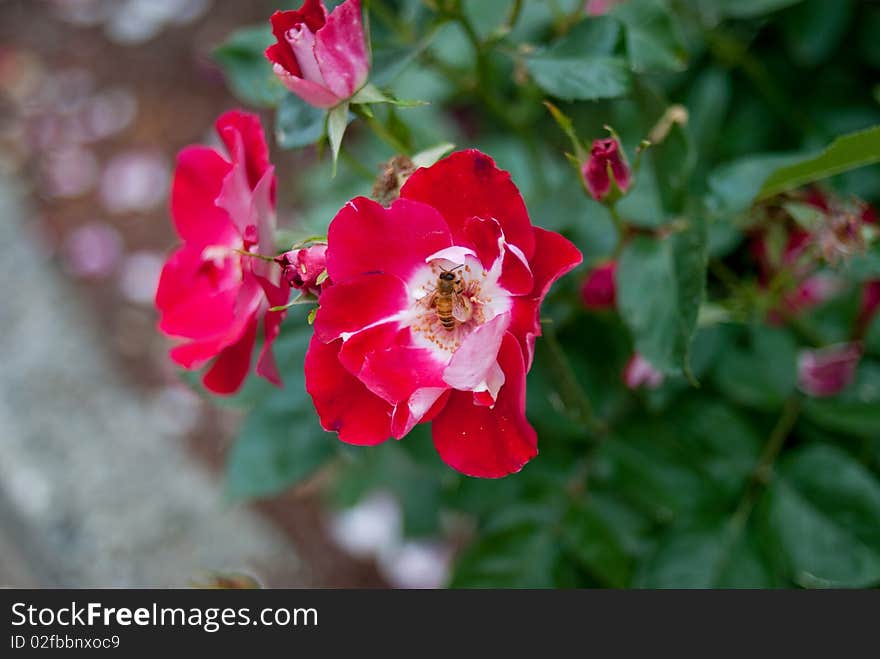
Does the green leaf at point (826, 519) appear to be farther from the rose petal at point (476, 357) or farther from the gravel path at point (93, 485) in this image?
the gravel path at point (93, 485)

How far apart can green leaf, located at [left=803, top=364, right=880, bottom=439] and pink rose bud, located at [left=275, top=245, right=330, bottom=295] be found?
64 cm

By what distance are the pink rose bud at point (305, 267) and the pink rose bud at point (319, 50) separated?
0.45 ft

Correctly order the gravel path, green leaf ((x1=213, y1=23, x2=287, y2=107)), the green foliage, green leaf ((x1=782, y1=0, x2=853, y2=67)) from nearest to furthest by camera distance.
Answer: the green foliage, green leaf ((x1=213, y1=23, x2=287, y2=107)), green leaf ((x1=782, y1=0, x2=853, y2=67)), the gravel path

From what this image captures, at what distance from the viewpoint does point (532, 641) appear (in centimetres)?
85

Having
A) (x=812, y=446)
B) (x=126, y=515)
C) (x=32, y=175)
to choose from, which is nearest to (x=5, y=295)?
(x=32, y=175)

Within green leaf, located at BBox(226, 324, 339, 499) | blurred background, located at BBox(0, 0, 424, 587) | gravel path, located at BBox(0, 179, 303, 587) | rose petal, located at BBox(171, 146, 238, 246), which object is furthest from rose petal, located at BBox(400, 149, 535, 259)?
gravel path, located at BBox(0, 179, 303, 587)

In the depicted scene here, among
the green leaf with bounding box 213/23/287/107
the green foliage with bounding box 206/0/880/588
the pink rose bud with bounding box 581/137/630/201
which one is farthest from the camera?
the green leaf with bounding box 213/23/287/107

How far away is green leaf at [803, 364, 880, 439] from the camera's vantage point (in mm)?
931

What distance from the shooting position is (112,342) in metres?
2.18

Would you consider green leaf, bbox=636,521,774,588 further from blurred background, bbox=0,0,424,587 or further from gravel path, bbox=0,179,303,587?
gravel path, bbox=0,179,303,587

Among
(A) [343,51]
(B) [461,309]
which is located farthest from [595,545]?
(A) [343,51]

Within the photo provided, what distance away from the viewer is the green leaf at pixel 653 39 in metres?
0.83

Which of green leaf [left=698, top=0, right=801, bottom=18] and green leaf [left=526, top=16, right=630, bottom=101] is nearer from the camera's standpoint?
green leaf [left=526, top=16, right=630, bottom=101]

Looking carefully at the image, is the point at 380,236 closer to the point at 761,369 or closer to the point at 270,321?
the point at 270,321
